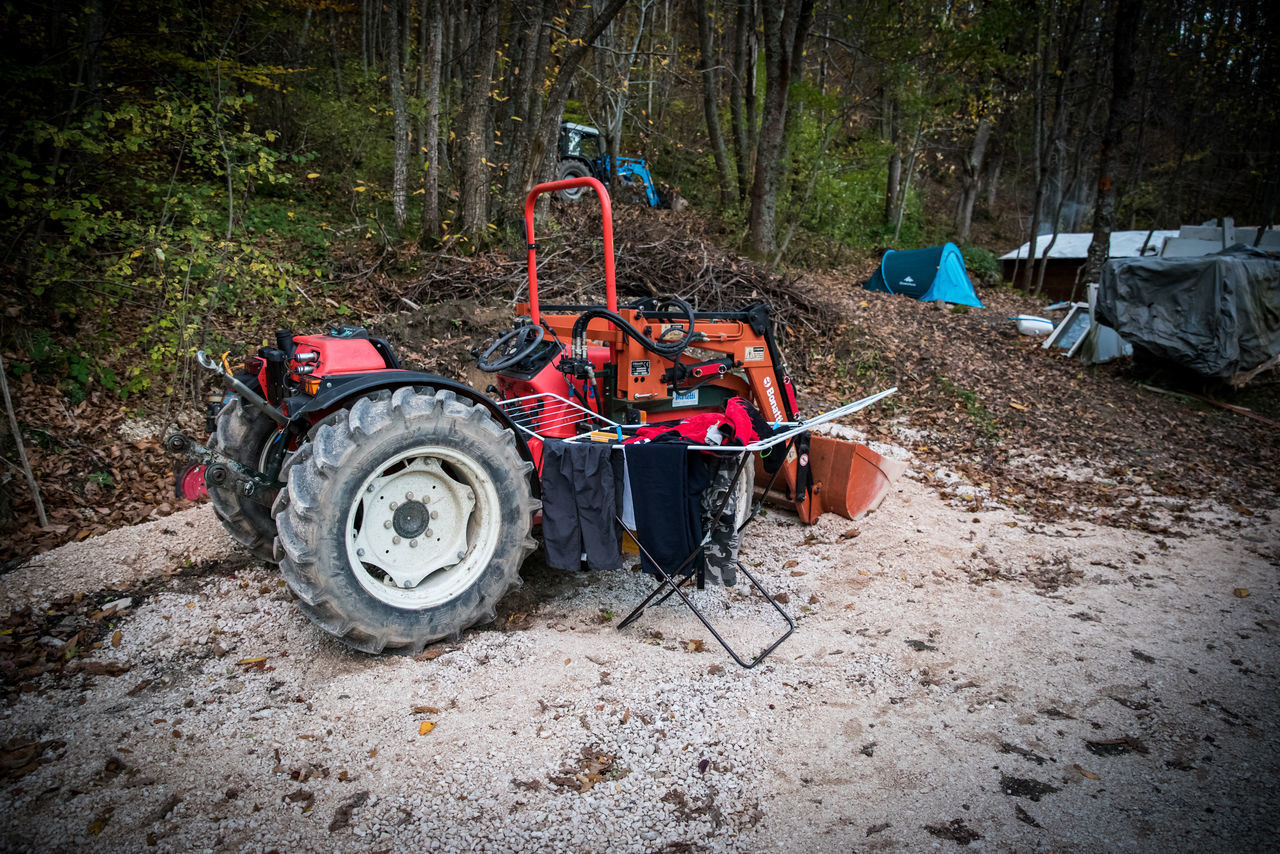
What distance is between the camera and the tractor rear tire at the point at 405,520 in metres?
2.86

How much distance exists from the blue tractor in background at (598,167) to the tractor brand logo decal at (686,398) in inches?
394

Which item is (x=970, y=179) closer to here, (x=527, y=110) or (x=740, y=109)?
(x=740, y=109)

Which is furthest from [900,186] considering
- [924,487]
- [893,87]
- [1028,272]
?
[924,487]

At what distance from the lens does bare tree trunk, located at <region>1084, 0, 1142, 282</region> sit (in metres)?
11.9

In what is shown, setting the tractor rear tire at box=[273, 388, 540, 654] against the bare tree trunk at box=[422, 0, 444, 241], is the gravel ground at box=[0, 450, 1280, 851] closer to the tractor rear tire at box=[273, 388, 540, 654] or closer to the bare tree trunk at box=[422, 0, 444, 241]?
the tractor rear tire at box=[273, 388, 540, 654]

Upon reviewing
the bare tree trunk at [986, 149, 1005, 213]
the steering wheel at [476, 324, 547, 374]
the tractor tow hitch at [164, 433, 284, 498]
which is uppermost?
the bare tree trunk at [986, 149, 1005, 213]

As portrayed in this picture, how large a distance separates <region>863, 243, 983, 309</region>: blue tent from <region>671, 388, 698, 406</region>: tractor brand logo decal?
34.6 ft

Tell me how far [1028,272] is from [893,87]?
5.70 metres

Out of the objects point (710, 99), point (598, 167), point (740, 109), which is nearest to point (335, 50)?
point (598, 167)

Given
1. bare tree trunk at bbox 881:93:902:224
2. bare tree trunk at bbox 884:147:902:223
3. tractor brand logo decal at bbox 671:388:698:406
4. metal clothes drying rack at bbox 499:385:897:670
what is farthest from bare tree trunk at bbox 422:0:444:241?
bare tree trunk at bbox 884:147:902:223

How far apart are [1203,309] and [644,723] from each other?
33.5 ft

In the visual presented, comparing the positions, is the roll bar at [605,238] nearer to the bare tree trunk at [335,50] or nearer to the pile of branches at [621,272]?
the pile of branches at [621,272]

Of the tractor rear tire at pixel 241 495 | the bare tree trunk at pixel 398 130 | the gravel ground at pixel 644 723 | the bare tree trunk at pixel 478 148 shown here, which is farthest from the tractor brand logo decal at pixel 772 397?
the bare tree trunk at pixel 398 130

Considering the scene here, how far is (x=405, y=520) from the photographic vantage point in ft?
10.7
